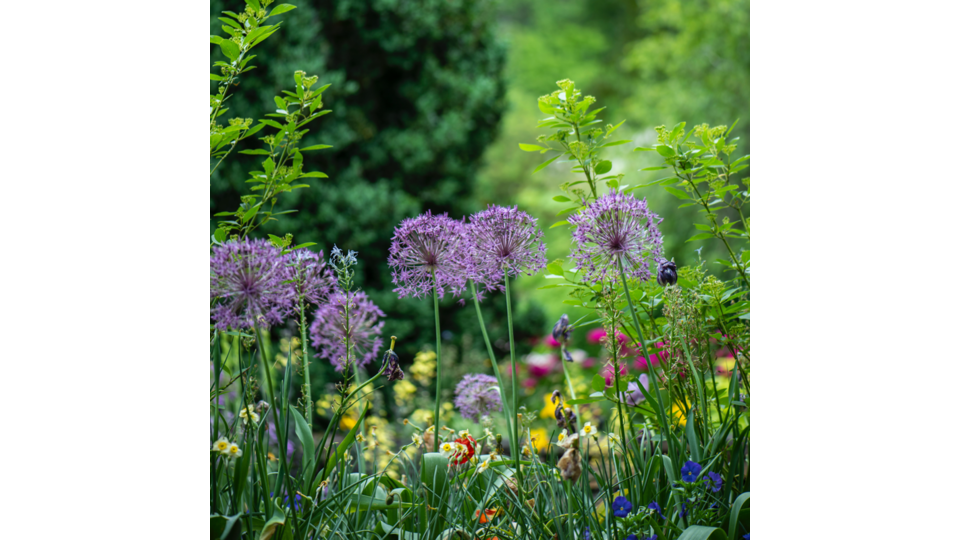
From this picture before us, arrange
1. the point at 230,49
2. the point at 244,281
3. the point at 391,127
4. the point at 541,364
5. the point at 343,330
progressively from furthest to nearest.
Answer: the point at 541,364 < the point at 391,127 < the point at 343,330 < the point at 230,49 < the point at 244,281

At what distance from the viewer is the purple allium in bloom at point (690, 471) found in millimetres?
1389

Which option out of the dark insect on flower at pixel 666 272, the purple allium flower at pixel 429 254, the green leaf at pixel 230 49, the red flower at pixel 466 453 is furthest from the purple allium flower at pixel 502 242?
the green leaf at pixel 230 49

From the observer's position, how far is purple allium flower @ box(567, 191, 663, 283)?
1452mm

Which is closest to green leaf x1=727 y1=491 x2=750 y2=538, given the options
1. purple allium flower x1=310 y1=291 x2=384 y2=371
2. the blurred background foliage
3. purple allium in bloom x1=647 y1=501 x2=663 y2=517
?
purple allium in bloom x1=647 y1=501 x2=663 y2=517

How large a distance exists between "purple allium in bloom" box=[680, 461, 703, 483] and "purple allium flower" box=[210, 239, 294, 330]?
0.99 meters

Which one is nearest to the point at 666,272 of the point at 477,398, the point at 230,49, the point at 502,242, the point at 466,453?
the point at 502,242

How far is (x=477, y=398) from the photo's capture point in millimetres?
2031

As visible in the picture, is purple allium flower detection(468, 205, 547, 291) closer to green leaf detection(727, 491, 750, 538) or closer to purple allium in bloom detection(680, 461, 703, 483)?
purple allium in bloom detection(680, 461, 703, 483)

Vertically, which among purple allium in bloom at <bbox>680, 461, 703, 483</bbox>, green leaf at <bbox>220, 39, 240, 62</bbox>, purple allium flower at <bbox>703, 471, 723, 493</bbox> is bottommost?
purple allium flower at <bbox>703, 471, 723, 493</bbox>

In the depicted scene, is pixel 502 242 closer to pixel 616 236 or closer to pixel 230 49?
pixel 616 236

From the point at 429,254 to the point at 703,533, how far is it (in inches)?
35.4
